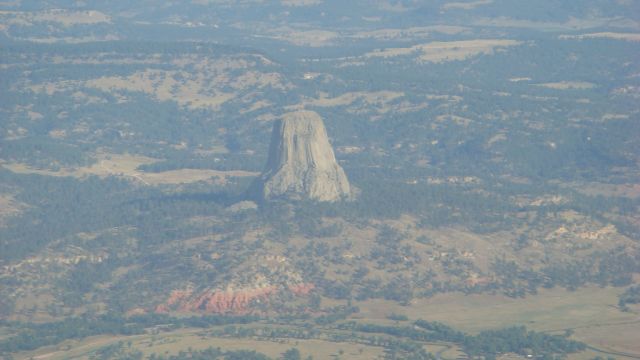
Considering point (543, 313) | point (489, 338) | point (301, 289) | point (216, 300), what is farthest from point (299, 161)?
point (489, 338)

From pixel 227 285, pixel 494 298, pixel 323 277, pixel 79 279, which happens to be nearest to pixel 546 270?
pixel 494 298

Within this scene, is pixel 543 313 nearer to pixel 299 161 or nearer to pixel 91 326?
pixel 299 161

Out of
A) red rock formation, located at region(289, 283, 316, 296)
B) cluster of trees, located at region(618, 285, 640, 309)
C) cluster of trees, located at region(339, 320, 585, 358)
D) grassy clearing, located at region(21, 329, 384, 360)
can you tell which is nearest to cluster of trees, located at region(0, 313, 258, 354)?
grassy clearing, located at region(21, 329, 384, 360)

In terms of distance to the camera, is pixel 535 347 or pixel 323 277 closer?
pixel 535 347

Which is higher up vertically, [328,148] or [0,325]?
[328,148]

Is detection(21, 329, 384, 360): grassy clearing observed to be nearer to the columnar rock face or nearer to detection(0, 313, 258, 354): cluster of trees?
detection(0, 313, 258, 354): cluster of trees

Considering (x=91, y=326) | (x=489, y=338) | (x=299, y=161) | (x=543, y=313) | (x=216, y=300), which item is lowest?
(x=91, y=326)

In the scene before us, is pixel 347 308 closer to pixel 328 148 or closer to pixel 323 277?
pixel 323 277

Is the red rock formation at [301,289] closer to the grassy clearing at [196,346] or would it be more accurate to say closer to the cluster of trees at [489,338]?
the cluster of trees at [489,338]

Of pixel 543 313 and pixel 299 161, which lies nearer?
pixel 543 313
